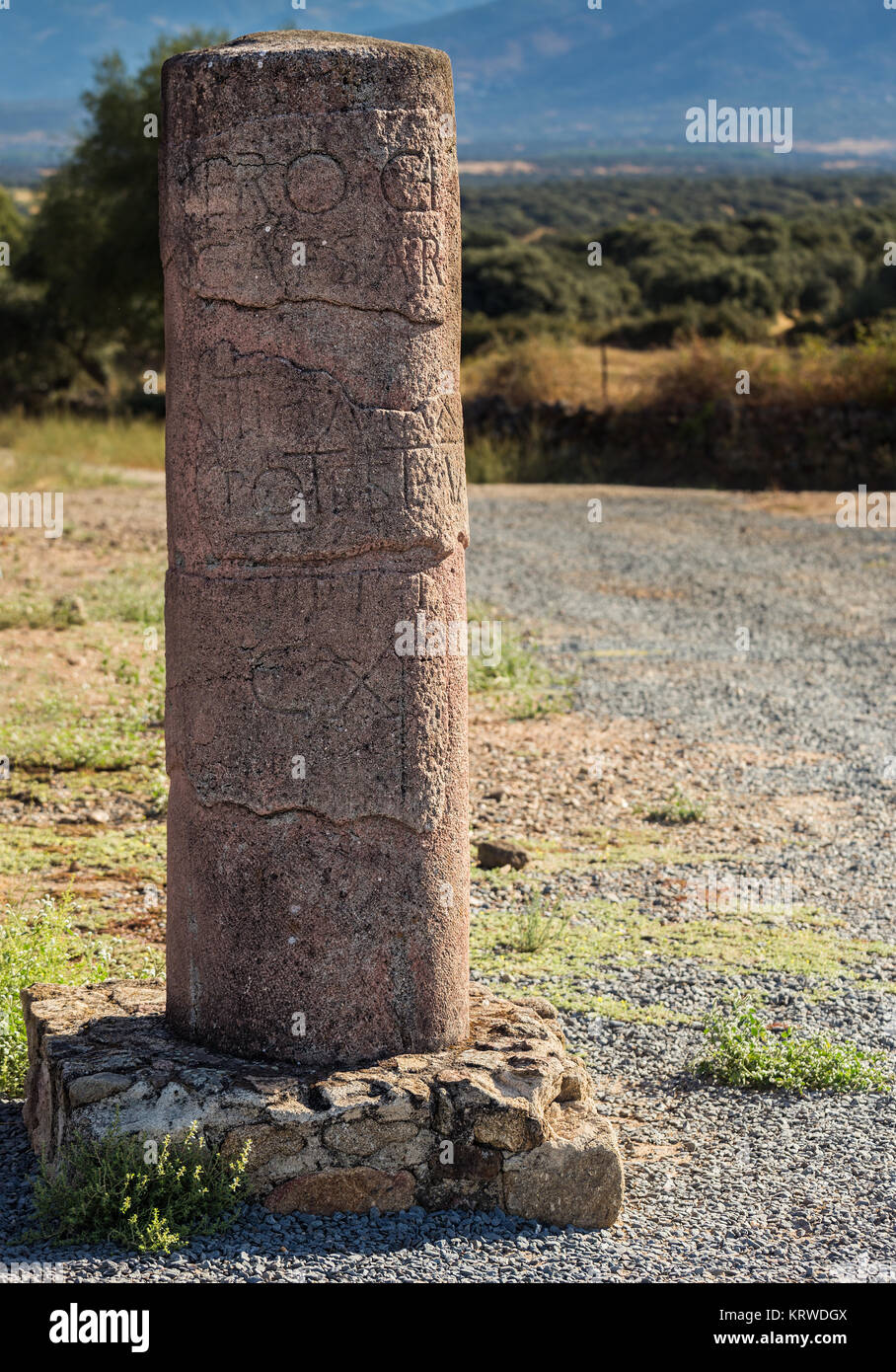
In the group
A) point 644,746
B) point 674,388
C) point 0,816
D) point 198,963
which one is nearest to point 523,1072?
point 198,963

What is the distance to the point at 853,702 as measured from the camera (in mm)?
9586

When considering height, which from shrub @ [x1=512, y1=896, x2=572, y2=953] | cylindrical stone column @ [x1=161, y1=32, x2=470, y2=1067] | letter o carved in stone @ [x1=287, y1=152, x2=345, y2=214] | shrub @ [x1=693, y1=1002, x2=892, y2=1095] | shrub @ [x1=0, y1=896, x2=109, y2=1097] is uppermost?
letter o carved in stone @ [x1=287, y1=152, x2=345, y2=214]

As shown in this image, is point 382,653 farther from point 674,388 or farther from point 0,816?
point 674,388

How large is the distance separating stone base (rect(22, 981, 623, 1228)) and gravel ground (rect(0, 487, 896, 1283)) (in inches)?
3.1

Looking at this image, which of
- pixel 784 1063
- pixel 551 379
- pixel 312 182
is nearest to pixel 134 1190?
pixel 784 1063

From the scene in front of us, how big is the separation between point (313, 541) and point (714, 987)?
2566 millimetres

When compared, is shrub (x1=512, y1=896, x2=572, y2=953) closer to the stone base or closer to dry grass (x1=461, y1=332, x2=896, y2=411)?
the stone base

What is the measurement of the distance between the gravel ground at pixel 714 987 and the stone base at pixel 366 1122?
0.08 meters

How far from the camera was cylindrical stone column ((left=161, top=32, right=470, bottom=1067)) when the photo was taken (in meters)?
3.51

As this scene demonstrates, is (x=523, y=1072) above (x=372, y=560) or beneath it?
beneath

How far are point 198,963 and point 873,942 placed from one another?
3038 mm

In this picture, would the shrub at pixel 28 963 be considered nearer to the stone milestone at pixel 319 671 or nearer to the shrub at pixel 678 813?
the stone milestone at pixel 319 671

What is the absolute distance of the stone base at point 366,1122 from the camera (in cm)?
352

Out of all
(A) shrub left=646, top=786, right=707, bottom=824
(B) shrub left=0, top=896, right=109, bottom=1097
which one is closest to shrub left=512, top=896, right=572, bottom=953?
(A) shrub left=646, top=786, right=707, bottom=824
